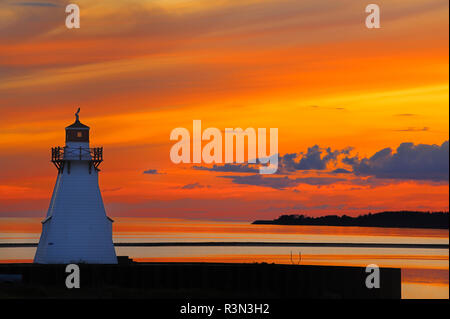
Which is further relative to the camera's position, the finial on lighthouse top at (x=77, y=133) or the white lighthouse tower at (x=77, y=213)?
the finial on lighthouse top at (x=77, y=133)

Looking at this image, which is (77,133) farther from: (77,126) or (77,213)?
(77,213)

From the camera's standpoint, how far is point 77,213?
53.3 meters

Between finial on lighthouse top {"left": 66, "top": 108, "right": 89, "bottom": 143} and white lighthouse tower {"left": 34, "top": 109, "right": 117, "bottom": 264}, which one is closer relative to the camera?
white lighthouse tower {"left": 34, "top": 109, "right": 117, "bottom": 264}

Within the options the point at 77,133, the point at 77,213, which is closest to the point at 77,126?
the point at 77,133

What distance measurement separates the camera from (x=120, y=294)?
4938cm

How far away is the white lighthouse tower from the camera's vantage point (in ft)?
174

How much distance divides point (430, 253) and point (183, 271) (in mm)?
126671

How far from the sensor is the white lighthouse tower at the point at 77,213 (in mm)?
53125

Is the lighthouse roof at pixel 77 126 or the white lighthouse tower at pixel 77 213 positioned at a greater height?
the lighthouse roof at pixel 77 126

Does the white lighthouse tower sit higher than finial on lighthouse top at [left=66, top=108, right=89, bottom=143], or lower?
lower

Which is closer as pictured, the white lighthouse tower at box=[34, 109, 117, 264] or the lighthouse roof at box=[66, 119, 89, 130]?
the white lighthouse tower at box=[34, 109, 117, 264]

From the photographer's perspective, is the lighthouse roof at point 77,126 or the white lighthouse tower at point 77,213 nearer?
the white lighthouse tower at point 77,213

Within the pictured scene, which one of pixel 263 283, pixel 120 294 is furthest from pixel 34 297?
pixel 263 283
